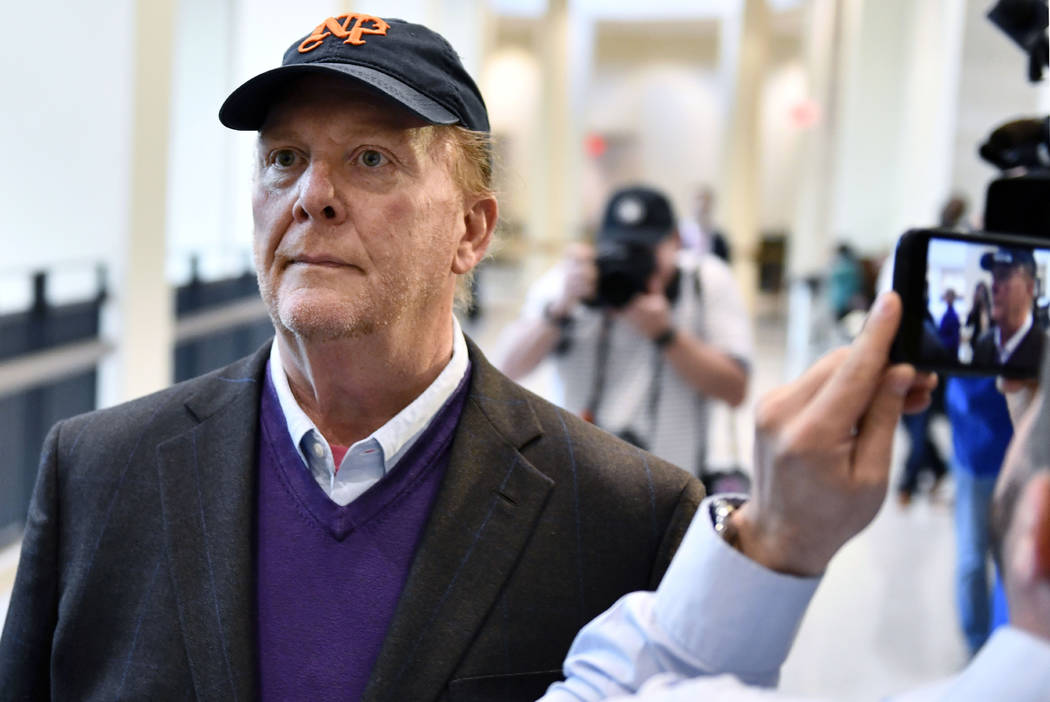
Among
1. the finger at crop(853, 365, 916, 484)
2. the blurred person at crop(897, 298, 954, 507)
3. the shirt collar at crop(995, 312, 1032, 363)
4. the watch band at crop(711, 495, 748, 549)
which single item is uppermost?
the shirt collar at crop(995, 312, 1032, 363)

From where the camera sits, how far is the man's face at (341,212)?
1.56 m

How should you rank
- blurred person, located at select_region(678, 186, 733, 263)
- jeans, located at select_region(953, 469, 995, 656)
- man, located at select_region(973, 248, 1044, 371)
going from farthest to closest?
blurred person, located at select_region(678, 186, 733, 263), jeans, located at select_region(953, 469, 995, 656), man, located at select_region(973, 248, 1044, 371)

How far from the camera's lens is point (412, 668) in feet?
4.54

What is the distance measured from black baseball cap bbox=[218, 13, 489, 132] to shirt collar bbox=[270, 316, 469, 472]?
355 mm

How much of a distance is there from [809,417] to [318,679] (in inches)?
31.7

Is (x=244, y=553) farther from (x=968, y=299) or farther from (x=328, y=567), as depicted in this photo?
(x=968, y=299)

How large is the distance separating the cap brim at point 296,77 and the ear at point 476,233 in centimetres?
24

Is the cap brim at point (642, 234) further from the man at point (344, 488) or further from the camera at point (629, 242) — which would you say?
the man at point (344, 488)

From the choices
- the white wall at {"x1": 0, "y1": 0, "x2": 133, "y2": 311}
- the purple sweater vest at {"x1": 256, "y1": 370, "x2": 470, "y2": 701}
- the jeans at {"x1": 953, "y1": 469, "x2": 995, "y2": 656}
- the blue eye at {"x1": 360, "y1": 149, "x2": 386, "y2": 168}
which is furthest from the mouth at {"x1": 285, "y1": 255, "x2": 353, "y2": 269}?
the white wall at {"x1": 0, "y1": 0, "x2": 133, "y2": 311}

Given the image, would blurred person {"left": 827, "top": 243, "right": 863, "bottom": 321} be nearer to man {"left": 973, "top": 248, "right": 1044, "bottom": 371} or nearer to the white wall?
the white wall

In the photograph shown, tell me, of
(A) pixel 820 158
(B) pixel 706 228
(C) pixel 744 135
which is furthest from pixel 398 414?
(C) pixel 744 135

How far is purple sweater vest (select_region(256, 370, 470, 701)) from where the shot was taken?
4.66 ft

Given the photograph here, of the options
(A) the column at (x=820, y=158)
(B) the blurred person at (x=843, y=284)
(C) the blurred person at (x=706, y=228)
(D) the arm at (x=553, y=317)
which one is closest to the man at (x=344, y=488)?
(D) the arm at (x=553, y=317)

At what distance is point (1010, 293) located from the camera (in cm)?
87
